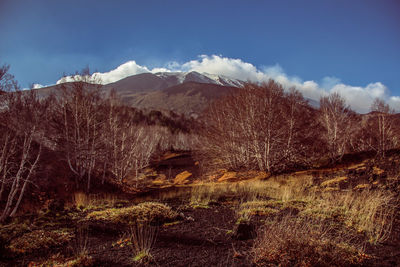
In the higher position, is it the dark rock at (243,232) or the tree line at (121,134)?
the tree line at (121,134)

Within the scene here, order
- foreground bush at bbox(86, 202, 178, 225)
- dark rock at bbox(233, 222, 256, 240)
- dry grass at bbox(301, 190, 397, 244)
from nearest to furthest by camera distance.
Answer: dark rock at bbox(233, 222, 256, 240)
dry grass at bbox(301, 190, 397, 244)
foreground bush at bbox(86, 202, 178, 225)

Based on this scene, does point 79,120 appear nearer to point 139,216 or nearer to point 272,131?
point 139,216

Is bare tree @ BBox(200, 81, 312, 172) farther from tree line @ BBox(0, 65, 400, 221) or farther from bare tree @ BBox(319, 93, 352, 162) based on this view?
bare tree @ BBox(319, 93, 352, 162)

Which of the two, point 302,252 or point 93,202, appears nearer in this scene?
point 302,252

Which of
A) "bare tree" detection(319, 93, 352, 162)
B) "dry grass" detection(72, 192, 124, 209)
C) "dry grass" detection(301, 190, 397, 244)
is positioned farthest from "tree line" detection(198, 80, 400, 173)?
"dry grass" detection(72, 192, 124, 209)

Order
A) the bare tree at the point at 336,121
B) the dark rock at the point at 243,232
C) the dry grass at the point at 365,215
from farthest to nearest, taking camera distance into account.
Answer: the bare tree at the point at 336,121, the dry grass at the point at 365,215, the dark rock at the point at 243,232

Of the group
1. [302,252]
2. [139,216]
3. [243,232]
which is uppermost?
[302,252]

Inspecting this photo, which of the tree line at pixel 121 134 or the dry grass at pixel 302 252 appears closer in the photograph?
the dry grass at pixel 302 252

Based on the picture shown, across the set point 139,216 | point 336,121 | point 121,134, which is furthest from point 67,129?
point 336,121

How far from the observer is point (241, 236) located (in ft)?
15.4

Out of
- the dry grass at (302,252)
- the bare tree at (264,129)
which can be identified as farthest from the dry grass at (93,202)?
the bare tree at (264,129)

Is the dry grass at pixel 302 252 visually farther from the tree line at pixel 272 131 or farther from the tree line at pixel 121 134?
the tree line at pixel 272 131

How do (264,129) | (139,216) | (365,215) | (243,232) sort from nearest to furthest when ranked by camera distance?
(243,232) < (365,215) < (139,216) < (264,129)

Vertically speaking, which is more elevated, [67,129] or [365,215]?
[67,129]
